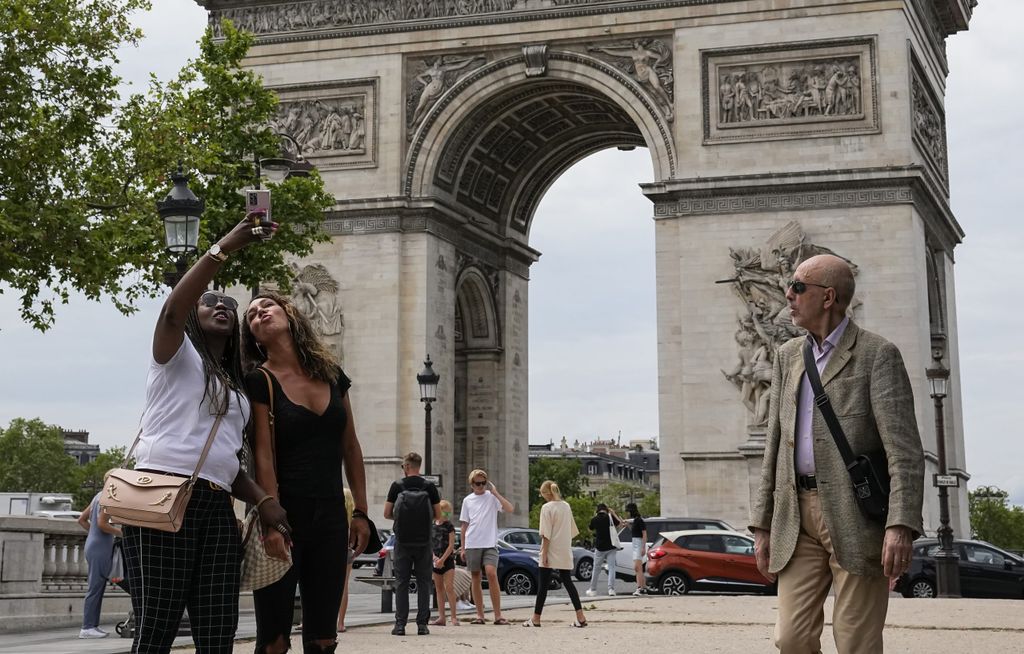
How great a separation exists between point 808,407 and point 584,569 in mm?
26359

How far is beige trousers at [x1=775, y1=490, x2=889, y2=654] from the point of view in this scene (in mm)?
6047

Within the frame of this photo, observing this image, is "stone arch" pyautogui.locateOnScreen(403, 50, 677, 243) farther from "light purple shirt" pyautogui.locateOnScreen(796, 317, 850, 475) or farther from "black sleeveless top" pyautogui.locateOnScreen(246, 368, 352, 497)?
"black sleeveless top" pyautogui.locateOnScreen(246, 368, 352, 497)

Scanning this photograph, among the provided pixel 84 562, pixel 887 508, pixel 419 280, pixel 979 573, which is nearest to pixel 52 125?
pixel 84 562

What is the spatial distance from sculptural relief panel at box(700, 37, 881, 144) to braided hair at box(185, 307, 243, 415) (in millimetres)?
26401

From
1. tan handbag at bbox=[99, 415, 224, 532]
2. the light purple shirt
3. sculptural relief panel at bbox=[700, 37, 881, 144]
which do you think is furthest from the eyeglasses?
sculptural relief panel at bbox=[700, 37, 881, 144]

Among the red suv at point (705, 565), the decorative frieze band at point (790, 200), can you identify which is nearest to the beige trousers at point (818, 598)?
the red suv at point (705, 565)

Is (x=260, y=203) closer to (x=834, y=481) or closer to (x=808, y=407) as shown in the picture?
(x=808, y=407)

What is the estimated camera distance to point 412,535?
14.7m

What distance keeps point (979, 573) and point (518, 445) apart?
14.9 metres

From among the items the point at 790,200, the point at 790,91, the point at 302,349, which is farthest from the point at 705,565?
the point at 302,349

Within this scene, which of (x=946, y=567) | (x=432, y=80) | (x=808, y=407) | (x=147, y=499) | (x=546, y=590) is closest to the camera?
(x=147, y=499)

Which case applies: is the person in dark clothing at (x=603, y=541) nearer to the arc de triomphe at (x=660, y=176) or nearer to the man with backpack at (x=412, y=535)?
the arc de triomphe at (x=660, y=176)

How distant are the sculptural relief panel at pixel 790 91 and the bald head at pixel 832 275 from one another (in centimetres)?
2557

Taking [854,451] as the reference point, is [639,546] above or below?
below
